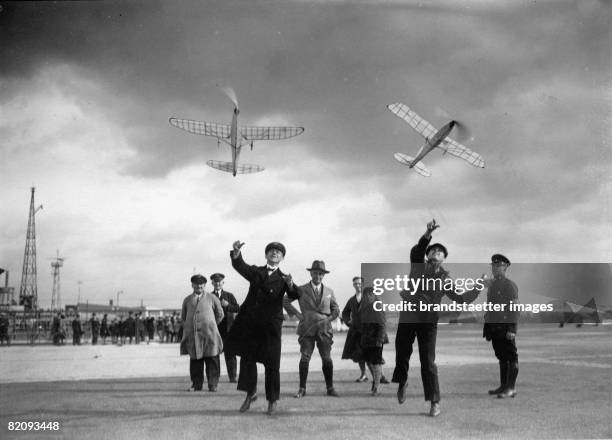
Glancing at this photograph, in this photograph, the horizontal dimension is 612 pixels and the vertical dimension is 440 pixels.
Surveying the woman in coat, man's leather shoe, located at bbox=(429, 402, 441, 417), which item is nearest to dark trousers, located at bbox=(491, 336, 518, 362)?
the woman in coat

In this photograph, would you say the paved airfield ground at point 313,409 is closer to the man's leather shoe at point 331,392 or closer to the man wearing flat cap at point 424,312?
the man's leather shoe at point 331,392

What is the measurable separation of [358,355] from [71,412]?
190 inches

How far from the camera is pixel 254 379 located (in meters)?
6.91

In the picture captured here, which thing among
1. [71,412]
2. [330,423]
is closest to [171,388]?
[71,412]

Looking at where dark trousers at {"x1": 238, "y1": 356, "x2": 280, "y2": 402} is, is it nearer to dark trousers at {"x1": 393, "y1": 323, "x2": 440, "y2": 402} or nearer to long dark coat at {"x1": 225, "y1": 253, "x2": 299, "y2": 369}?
long dark coat at {"x1": 225, "y1": 253, "x2": 299, "y2": 369}

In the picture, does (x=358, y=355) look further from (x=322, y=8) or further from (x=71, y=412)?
(x=322, y=8)

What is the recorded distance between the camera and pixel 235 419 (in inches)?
246

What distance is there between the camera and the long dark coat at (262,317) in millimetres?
6816

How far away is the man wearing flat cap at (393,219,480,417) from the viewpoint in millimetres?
6785

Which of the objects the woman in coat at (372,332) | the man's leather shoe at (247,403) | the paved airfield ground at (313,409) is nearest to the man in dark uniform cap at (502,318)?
the paved airfield ground at (313,409)

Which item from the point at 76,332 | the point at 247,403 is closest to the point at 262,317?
the point at 247,403

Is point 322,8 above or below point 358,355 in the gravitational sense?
above

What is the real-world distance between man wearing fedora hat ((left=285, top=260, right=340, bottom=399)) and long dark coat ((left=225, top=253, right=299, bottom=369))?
1.29m

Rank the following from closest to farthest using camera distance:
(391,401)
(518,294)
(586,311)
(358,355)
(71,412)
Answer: (71,412)
(391,401)
(518,294)
(358,355)
(586,311)
